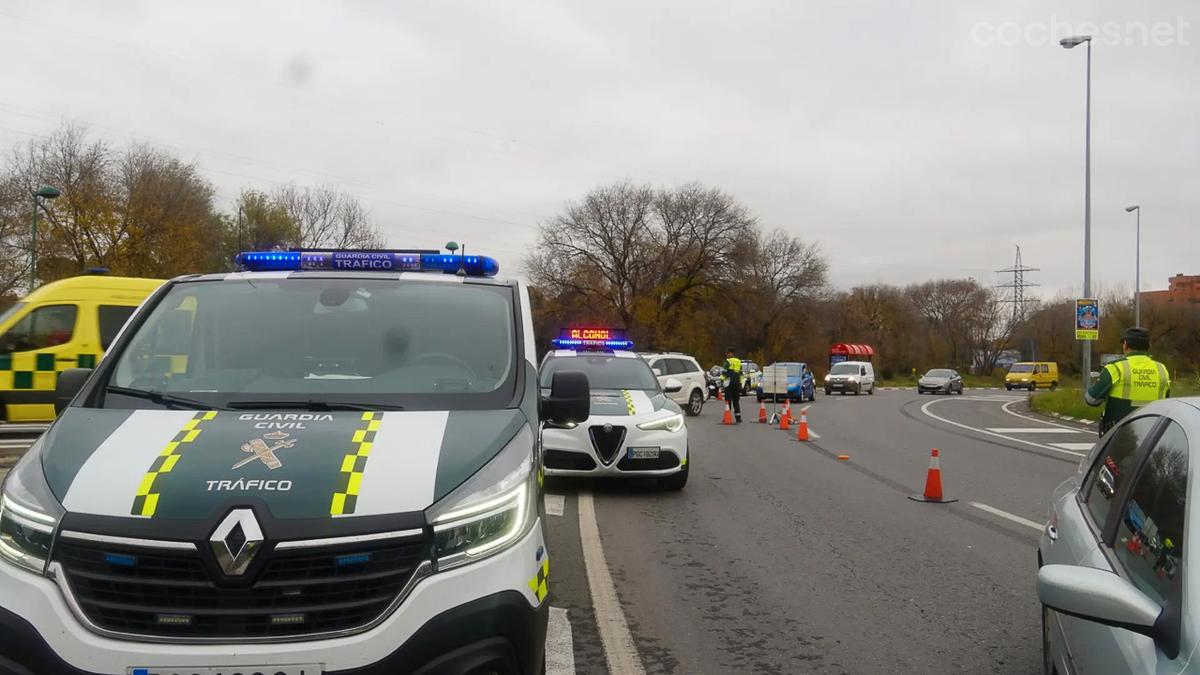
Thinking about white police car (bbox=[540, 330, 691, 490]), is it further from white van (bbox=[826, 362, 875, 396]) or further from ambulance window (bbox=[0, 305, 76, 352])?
white van (bbox=[826, 362, 875, 396])

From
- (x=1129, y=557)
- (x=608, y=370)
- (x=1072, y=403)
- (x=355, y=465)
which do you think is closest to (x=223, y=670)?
(x=355, y=465)

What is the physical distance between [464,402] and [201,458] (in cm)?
106

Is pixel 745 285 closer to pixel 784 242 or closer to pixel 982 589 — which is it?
pixel 784 242

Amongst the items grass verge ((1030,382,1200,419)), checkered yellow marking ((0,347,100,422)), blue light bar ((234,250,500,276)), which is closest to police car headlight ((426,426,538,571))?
blue light bar ((234,250,500,276))

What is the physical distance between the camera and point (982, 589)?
6480mm

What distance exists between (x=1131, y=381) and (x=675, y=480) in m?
4.79

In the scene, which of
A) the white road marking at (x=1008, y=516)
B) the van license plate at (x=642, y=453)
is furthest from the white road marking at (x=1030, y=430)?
the van license plate at (x=642, y=453)

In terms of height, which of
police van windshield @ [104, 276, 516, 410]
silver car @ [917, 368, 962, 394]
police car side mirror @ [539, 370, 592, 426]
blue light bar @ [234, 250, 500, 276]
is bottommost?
silver car @ [917, 368, 962, 394]

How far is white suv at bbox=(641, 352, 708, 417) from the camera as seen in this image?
1056 inches

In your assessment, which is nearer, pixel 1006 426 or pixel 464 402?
pixel 464 402

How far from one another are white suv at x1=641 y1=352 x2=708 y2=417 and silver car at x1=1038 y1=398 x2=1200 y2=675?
22.2m

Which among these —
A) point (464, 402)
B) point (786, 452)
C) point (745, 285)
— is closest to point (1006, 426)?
point (786, 452)

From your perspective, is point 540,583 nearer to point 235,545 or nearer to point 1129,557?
point 235,545

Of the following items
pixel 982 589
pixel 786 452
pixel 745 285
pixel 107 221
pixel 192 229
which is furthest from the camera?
pixel 745 285
